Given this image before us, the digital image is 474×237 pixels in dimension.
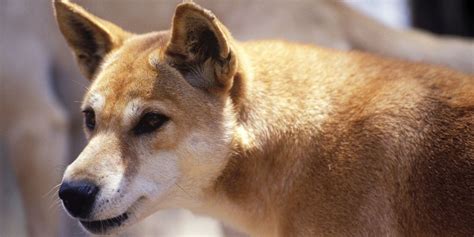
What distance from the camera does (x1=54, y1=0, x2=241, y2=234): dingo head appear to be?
131 inches

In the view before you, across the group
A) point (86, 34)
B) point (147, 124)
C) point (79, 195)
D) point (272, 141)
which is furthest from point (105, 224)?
point (86, 34)

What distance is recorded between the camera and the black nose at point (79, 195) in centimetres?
326

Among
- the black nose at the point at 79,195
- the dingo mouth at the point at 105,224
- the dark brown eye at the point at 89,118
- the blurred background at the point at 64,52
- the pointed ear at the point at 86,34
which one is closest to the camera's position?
the black nose at the point at 79,195

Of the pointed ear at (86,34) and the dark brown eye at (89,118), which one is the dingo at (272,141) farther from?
the pointed ear at (86,34)

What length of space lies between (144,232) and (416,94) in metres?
3.98

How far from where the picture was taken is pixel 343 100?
3.50 meters

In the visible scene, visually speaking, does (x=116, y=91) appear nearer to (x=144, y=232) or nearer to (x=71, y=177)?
(x=71, y=177)

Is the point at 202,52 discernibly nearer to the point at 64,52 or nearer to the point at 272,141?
the point at 272,141

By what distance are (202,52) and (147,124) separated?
0.38m

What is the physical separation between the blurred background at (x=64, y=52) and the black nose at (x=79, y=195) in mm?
2384

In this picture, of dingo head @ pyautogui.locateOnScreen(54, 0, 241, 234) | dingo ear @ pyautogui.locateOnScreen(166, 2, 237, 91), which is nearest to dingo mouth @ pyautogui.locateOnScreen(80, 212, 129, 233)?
dingo head @ pyautogui.locateOnScreen(54, 0, 241, 234)

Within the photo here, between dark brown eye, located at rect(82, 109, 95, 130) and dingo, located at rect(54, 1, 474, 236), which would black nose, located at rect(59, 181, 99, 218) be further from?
dark brown eye, located at rect(82, 109, 95, 130)

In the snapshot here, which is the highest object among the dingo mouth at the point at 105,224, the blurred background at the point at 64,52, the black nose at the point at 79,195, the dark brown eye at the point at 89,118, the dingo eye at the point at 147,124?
the dingo eye at the point at 147,124

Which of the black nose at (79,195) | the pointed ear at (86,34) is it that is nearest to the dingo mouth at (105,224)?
the black nose at (79,195)
